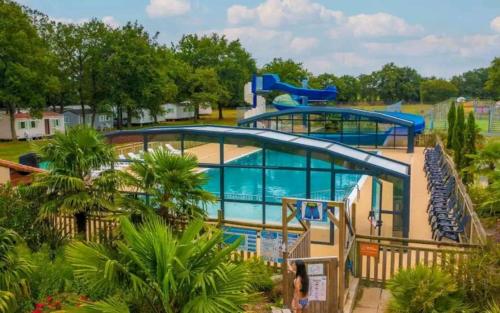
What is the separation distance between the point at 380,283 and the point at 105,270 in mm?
5735

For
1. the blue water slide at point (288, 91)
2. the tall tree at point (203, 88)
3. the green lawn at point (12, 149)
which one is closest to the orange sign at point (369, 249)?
the green lawn at point (12, 149)

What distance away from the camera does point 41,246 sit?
8.52 m

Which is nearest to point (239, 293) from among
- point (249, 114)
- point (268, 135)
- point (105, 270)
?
point (105, 270)

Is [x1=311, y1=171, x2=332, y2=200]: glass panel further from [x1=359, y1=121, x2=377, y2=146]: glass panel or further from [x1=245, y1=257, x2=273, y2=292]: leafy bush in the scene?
[x1=359, y1=121, x2=377, y2=146]: glass panel

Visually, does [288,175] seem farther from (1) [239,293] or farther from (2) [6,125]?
(2) [6,125]

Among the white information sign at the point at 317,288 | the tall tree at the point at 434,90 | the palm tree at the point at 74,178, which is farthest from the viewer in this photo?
the tall tree at the point at 434,90

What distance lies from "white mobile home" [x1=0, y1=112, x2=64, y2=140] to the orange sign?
97.6 feet

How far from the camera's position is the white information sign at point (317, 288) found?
6453mm

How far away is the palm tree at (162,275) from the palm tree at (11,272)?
60.7 inches

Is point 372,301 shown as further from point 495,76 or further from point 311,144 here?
point 495,76

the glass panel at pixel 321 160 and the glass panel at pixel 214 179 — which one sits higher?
the glass panel at pixel 321 160

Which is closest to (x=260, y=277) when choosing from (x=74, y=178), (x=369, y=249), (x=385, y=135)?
(x=369, y=249)

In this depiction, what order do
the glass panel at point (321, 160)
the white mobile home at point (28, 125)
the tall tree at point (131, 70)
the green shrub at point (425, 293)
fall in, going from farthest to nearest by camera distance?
1. the tall tree at point (131, 70)
2. the white mobile home at point (28, 125)
3. the glass panel at point (321, 160)
4. the green shrub at point (425, 293)

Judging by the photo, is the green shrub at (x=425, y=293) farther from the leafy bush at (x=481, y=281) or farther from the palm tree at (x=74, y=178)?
the palm tree at (x=74, y=178)
